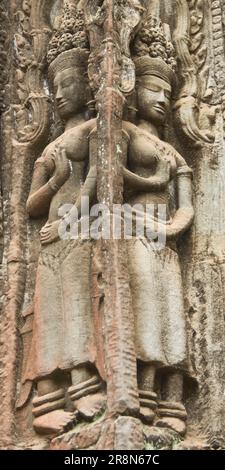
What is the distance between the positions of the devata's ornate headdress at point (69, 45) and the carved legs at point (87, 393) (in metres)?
2.17

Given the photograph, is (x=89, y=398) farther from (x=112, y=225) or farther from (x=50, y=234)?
(x=50, y=234)

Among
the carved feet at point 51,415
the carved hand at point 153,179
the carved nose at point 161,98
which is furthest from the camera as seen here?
the carved nose at point 161,98

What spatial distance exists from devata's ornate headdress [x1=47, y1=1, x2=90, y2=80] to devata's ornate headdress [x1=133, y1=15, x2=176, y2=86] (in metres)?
0.36

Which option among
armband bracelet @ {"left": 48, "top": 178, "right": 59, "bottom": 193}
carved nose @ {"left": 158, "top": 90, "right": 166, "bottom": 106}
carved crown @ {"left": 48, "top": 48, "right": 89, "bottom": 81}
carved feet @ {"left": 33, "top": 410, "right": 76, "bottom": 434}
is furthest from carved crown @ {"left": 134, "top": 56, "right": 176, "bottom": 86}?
carved feet @ {"left": 33, "top": 410, "right": 76, "bottom": 434}

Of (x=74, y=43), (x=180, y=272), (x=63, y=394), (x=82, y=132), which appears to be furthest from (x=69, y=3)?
(x=63, y=394)

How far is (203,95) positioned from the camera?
30.3 feet

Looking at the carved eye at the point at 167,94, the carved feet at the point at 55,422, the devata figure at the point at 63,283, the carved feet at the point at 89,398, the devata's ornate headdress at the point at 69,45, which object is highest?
the devata's ornate headdress at the point at 69,45

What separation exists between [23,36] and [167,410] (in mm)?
3107

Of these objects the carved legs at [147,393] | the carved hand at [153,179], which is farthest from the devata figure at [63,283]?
the carved hand at [153,179]

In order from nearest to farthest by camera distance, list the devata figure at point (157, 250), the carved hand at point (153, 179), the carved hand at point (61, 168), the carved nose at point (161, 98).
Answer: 1. the devata figure at point (157, 250)
2. the carved hand at point (153, 179)
3. the carved hand at point (61, 168)
4. the carved nose at point (161, 98)

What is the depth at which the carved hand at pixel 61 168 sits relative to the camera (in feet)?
28.6

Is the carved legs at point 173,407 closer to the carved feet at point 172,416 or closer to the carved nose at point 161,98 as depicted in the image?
the carved feet at point 172,416

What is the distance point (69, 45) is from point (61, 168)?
961 mm

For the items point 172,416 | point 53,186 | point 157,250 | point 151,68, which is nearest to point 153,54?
point 151,68
